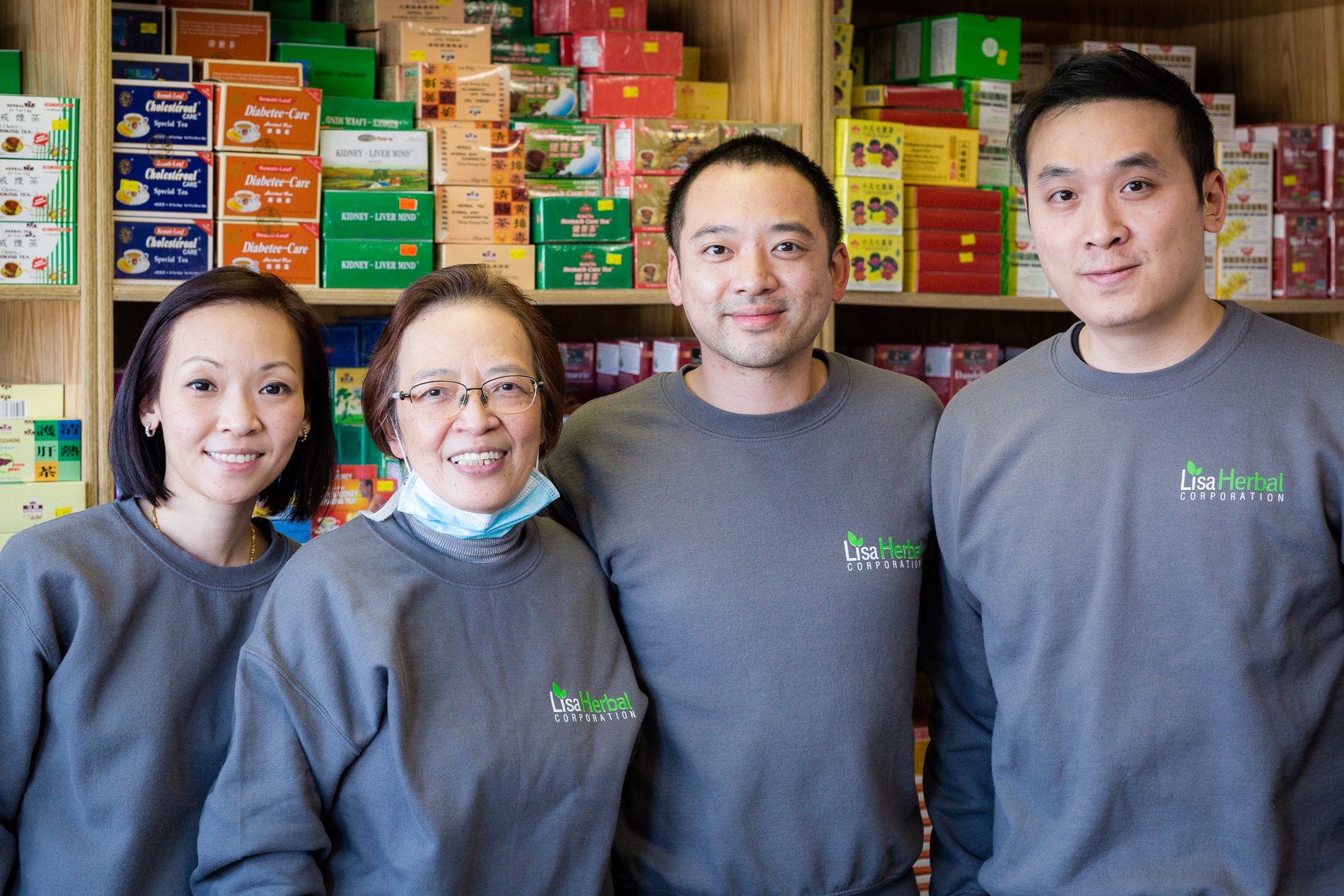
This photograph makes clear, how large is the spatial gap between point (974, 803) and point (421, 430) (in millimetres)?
1006

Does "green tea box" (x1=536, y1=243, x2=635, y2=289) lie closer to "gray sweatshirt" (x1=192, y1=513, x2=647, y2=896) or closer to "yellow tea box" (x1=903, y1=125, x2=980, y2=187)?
"yellow tea box" (x1=903, y1=125, x2=980, y2=187)

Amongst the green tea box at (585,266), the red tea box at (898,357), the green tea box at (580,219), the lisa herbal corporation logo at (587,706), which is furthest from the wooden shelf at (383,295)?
the lisa herbal corporation logo at (587,706)

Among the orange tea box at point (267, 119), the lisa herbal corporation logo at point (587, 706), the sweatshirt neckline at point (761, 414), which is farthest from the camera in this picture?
the orange tea box at point (267, 119)

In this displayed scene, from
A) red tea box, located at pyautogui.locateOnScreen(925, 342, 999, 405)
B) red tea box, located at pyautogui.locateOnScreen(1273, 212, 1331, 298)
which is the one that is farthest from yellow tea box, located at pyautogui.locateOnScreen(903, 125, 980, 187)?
red tea box, located at pyautogui.locateOnScreen(1273, 212, 1331, 298)

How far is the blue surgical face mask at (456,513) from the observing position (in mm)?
1644

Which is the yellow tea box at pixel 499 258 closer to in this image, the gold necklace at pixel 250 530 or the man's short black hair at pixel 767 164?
the man's short black hair at pixel 767 164

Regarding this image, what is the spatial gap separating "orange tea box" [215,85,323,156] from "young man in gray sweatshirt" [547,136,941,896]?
104 centimetres

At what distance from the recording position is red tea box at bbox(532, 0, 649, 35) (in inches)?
115

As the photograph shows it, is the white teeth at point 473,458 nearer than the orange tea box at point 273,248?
Yes

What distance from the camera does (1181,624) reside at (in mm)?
1591

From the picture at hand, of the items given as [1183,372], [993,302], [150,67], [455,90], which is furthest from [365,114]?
[1183,372]

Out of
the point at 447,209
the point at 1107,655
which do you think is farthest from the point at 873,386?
the point at 447,209

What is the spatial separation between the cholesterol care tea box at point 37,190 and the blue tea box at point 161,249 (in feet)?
0.32

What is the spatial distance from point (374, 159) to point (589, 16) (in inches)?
24.4
